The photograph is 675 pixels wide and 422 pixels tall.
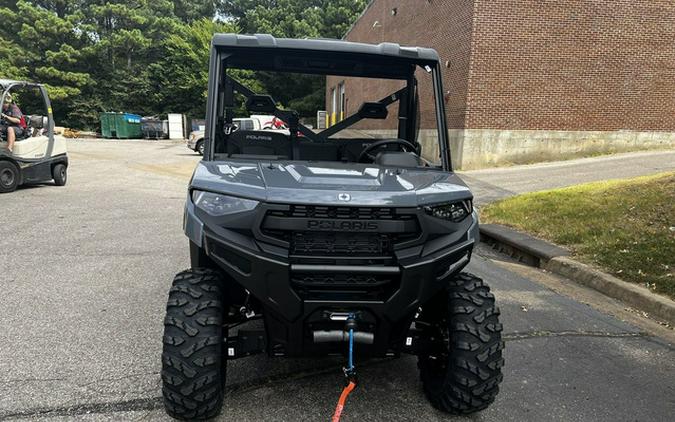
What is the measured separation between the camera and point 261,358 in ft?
11.1

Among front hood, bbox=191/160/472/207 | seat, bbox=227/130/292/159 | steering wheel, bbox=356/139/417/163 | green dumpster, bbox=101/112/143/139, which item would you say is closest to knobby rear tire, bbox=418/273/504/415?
Answer: front hood, bbox=191/160/472/207

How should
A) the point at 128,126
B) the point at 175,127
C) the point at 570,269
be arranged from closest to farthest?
1. the point at 570,269
2. the point at 175,127
3. the point at 128,126

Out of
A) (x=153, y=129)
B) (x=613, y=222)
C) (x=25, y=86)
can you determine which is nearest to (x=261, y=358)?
(x=613, y=222)

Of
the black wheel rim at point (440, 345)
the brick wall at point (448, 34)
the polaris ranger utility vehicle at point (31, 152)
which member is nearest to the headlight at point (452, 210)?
the black wheel rim at point (440, 345)

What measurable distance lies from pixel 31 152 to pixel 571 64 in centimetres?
1496

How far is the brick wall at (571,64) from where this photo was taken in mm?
14734

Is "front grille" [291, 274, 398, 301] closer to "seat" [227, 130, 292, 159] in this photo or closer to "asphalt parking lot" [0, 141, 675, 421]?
"asphalt parking lot" [0, 141, 675, 421]

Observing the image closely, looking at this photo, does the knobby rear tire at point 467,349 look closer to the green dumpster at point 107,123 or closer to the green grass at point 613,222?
the green grass at point 613,222

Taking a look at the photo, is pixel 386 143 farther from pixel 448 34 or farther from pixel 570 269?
pixel 448 34

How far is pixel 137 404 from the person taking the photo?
9.25 ft

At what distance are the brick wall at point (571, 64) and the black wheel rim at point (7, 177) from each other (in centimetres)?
1208

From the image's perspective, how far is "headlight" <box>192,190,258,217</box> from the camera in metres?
2.36

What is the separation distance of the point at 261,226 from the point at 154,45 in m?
52.0

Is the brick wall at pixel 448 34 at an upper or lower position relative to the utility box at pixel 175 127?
upper
